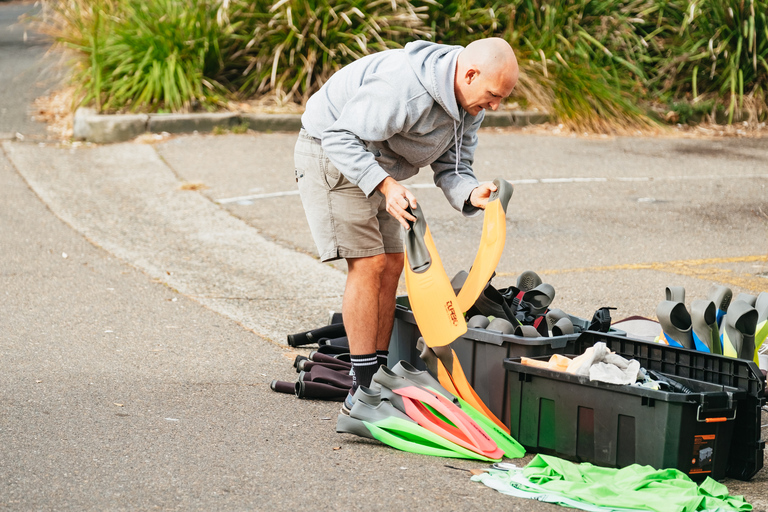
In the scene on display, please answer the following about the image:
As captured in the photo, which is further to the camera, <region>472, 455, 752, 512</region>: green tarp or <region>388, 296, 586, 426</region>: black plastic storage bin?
<region>388, 296, 586, 426</region>: black plastic storage bin

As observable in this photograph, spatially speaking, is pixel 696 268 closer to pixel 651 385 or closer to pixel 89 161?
pixel 651 385

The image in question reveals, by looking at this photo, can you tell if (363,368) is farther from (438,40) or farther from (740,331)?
(438,40)

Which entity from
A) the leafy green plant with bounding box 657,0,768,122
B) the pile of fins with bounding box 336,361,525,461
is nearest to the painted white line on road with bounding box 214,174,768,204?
the leafy green plant with bounding box 657,0,768,122

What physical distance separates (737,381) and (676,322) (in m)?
0.36

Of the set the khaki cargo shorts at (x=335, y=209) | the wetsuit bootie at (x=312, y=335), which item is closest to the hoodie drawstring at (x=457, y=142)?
the khaki cargo shorts at (x=335, y=209)

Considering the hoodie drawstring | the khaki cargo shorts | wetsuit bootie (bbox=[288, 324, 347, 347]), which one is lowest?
wetsuit bootie (bbox=[288, 324, 347, 347])

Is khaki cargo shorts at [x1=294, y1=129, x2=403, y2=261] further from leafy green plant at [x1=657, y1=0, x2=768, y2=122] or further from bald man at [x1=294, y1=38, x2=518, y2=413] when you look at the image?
leafy green plant at [x1=657, y1=0, x2=768, y2=122]

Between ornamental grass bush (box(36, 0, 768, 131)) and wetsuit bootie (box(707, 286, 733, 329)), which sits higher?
ornamental grass bush (box(36, 0, 768, 131))

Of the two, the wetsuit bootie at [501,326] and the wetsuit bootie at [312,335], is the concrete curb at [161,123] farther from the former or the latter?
the wetsuit bootie at [501,326]

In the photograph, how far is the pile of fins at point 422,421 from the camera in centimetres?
347

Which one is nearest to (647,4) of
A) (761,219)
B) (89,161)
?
(761,219)

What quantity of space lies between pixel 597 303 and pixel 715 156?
227 inches

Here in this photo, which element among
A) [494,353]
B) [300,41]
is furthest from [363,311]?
[300,41]

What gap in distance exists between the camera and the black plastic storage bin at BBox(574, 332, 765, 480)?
330 cm
